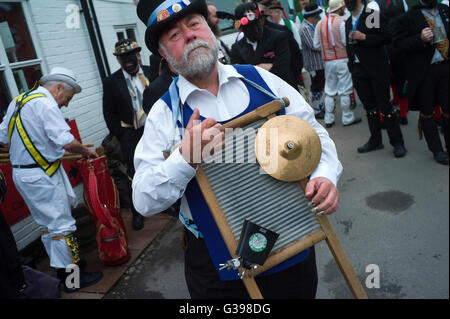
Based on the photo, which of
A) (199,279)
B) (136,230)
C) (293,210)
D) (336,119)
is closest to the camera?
(293,210)

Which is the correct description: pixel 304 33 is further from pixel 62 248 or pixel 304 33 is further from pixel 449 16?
pixel 62 248

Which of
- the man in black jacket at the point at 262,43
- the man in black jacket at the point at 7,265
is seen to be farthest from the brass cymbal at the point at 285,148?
the man in black jacket at the point at 262,43

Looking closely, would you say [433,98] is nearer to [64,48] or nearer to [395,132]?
[395,132]

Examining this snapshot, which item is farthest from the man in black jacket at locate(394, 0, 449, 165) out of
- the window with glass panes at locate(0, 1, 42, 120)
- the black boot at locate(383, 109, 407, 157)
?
the window with glass panes at locate(0, 1, 42, 120)

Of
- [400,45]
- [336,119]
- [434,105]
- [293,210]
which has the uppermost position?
[400,45]

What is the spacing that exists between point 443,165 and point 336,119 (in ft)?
9.16

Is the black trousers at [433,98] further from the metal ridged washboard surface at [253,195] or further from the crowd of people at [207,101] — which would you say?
the metal ridged washboard surface at [253,195]

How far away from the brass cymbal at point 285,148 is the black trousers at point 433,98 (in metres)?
3.50

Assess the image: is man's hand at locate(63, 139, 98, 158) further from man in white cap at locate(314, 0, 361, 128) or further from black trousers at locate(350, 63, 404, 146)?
man in white cap at locate(314, 0, 361, 128)

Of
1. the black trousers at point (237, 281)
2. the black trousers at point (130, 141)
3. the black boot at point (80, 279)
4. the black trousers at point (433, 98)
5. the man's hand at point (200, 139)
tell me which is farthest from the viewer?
the black trousers at point (130, 141)

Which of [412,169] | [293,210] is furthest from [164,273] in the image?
[412,169]

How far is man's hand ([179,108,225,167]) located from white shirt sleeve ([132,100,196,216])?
0.15ft

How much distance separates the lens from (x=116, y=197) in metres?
3.90

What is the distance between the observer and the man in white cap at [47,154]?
2.91 meters
